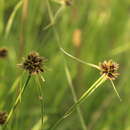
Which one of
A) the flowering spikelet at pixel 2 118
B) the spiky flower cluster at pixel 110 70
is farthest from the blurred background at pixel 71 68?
the spiky flower cluster at pixel 110 70

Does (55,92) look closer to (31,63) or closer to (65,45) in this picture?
(65,45)

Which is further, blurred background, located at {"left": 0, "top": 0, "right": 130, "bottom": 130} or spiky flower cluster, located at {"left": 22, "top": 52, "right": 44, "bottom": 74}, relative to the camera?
blurred background, located at {"left": 0, "top": 0, "right": 130, "bottom": 130}

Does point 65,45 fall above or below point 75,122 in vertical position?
above

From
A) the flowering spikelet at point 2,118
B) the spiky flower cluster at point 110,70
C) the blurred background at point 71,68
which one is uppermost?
the blurred background at point 71,68

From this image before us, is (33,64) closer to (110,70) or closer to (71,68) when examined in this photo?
(110,70)

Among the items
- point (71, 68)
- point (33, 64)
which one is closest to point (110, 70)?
point (33, 64)

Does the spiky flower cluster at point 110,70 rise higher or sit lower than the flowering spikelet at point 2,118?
lower

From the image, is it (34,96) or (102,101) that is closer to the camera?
(34,96)

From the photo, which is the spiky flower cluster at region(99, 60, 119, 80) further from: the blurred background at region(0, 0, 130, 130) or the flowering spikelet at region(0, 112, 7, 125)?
the blurred background at region(0, 0, 130, 130)

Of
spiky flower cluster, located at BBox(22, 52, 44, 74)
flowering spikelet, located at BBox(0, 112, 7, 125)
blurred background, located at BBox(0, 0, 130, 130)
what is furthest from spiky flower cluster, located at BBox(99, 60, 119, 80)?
blurred background, located at BBox(0, 0, 130, 130)

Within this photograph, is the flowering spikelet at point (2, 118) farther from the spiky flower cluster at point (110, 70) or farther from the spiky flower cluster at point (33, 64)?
the spiky flower cluster at point (110, 70)

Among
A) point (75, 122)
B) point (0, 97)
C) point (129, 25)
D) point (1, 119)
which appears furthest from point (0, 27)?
point (129, 25)
